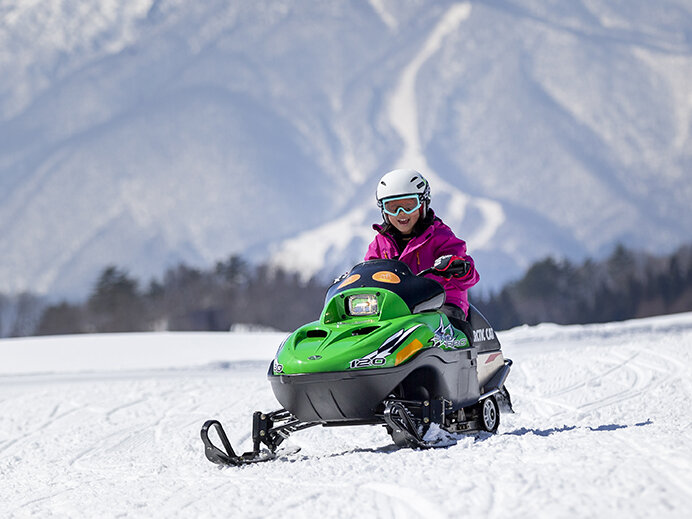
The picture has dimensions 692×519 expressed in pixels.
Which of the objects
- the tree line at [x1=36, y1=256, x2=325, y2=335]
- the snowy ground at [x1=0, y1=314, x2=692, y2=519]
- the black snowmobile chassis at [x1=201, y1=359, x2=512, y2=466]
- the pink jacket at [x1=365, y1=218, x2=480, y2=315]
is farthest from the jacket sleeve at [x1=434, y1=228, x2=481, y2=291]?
the tree line at [x1=36, y1=256, x2=325, y2=335]

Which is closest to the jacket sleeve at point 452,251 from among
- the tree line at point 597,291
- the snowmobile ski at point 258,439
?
the snowmobile ski at point 258,439

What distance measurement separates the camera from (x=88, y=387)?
37.8 ft

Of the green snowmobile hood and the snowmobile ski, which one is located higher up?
the green snowmobile hood

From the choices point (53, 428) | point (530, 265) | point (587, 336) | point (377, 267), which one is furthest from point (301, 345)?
point (530, 265)

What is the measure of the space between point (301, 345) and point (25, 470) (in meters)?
2.61

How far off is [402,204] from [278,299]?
61.7 m

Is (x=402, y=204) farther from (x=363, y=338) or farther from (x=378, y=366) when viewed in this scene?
(x=378, y=366)

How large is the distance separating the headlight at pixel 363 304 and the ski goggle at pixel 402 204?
847mm

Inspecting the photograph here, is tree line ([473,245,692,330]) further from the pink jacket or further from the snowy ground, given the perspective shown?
the pink jacket

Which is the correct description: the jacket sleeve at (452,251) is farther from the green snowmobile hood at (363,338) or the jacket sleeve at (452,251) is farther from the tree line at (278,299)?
the tree line at (278,299)

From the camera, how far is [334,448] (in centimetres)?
654

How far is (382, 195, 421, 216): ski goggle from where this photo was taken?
6.30 m

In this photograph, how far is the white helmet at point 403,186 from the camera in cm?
631

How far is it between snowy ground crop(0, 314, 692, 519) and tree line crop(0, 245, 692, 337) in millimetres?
43816
